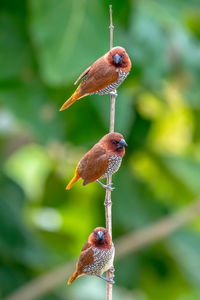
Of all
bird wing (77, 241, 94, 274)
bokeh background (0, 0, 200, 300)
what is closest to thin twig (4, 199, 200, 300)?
bokeh background (0, 0, 200, 300)

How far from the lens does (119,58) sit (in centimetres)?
107

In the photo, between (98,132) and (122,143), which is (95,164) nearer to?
(122,143)

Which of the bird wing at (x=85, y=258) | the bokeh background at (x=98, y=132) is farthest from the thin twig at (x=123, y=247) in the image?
the bird wing at (x=85, y=258)

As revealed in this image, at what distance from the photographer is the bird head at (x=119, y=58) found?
41.6 inches

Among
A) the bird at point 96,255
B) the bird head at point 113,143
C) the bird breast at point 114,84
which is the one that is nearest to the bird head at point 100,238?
the bird at point 96,255

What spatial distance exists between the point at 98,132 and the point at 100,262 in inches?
82.6

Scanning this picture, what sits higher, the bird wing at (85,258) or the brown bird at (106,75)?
the brown bird at (106,75)

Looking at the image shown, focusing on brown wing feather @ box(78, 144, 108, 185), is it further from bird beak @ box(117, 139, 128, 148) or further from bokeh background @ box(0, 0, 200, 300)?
bokeh background @ box(0, 0, 200, 300)

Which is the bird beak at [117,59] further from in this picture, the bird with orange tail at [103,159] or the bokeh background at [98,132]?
the bokeh background at [98,132]

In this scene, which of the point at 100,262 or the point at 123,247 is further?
the point at 123,247

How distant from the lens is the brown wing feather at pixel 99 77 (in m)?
1.07

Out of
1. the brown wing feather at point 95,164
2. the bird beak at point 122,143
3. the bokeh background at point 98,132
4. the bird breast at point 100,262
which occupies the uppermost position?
the bokeh background at point 98,132

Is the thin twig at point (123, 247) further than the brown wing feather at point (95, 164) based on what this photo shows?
Yes

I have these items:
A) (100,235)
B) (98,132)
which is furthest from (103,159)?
(98,132)
